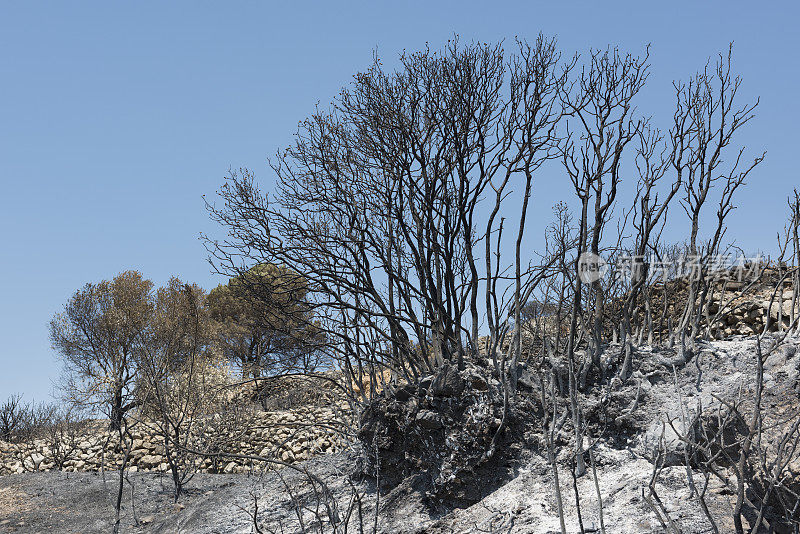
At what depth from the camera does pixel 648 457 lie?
190 inches

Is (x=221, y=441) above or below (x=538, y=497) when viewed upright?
above

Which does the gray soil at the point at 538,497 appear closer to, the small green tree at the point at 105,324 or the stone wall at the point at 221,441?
the stone wall at the point at 221,441

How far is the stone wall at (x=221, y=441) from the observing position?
1033cm

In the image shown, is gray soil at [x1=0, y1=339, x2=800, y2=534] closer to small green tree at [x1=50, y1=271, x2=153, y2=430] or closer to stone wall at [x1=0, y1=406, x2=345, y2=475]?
stone wall at [x1=0, y1=406, x2=345, y2=475]

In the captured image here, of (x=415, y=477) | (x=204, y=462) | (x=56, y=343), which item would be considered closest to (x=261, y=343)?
(x=56, y=343)

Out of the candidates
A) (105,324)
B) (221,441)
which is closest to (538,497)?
(221,441)

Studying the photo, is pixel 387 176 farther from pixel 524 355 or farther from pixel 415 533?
pixel 415 533

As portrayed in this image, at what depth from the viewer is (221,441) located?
408 inches

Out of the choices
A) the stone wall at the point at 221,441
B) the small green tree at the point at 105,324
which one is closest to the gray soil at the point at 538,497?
the stone wall at the point at 221,441

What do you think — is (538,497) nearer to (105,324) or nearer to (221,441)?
(221,441)

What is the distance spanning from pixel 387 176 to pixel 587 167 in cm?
240

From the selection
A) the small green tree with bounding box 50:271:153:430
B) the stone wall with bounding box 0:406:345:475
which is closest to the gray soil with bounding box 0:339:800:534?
the stone wall with bounding box 0:406:345:475

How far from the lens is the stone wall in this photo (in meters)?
10.3

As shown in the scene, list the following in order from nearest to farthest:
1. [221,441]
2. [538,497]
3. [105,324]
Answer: [538,497], [221,441], [105,324]
